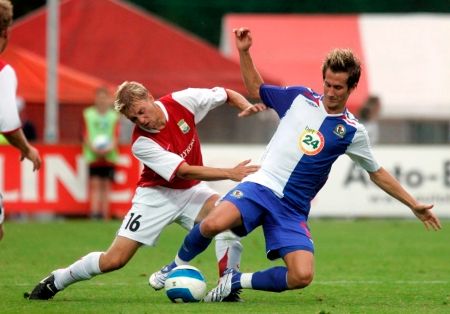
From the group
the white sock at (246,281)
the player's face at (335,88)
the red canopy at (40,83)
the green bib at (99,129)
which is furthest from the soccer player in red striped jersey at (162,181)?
the red canopy at (40,83)

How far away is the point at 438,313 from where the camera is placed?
8.61 metres

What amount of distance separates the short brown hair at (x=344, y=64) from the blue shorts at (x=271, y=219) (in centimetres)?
98

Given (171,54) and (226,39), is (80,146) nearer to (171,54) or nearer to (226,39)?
(171,54)

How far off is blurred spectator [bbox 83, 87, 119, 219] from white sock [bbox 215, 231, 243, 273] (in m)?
8.70

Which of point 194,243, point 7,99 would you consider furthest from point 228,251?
point 7,99

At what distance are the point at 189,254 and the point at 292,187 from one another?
0.97 meters

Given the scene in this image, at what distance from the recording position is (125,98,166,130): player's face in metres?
8.96

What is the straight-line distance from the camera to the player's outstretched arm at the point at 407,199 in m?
8.85

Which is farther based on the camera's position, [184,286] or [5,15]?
[184,286]

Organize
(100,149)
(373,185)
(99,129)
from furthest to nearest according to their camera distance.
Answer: (373,185)
(99,129)
(100,149)

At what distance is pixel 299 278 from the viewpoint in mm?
8602

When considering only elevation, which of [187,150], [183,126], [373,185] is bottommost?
[373,185]

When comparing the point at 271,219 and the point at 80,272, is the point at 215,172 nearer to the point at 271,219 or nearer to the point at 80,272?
the point at 271,219

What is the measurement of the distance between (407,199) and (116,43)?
14.3 metres
